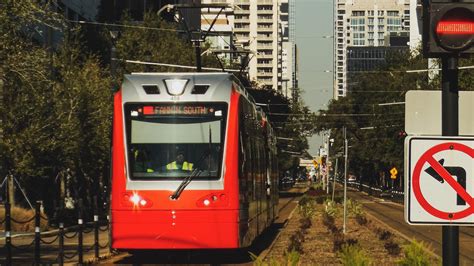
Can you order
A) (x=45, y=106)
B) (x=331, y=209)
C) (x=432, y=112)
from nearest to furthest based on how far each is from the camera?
(x=432, y=112), (x=45, y=106), (x=331, y=209)

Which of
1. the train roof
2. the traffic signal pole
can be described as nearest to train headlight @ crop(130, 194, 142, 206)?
the train roof

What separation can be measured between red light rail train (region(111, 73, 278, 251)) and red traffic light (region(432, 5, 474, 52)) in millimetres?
11933

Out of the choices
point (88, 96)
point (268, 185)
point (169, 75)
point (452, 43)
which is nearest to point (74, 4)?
point (88, 96)

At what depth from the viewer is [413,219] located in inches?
256

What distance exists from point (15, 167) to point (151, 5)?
4957cm

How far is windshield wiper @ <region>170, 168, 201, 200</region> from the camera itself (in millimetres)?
18281

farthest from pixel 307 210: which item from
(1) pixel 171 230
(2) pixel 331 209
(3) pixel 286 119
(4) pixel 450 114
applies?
(3) pixel 286 119

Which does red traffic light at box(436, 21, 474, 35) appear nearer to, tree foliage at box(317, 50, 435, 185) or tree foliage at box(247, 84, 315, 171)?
tree foliage at box(247, 84, 315, 171)

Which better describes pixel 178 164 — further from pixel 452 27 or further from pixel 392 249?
pixel 452 27

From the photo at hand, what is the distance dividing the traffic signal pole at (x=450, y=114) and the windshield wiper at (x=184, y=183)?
11.8m

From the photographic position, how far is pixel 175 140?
61.5ft

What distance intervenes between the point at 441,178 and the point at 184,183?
12.0 m

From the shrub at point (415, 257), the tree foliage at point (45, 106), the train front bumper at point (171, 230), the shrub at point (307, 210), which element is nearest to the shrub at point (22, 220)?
the tree foliage at point (45, 106)

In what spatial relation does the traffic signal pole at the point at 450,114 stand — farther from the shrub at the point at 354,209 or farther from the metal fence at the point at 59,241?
the shrub at the point at 354,209
